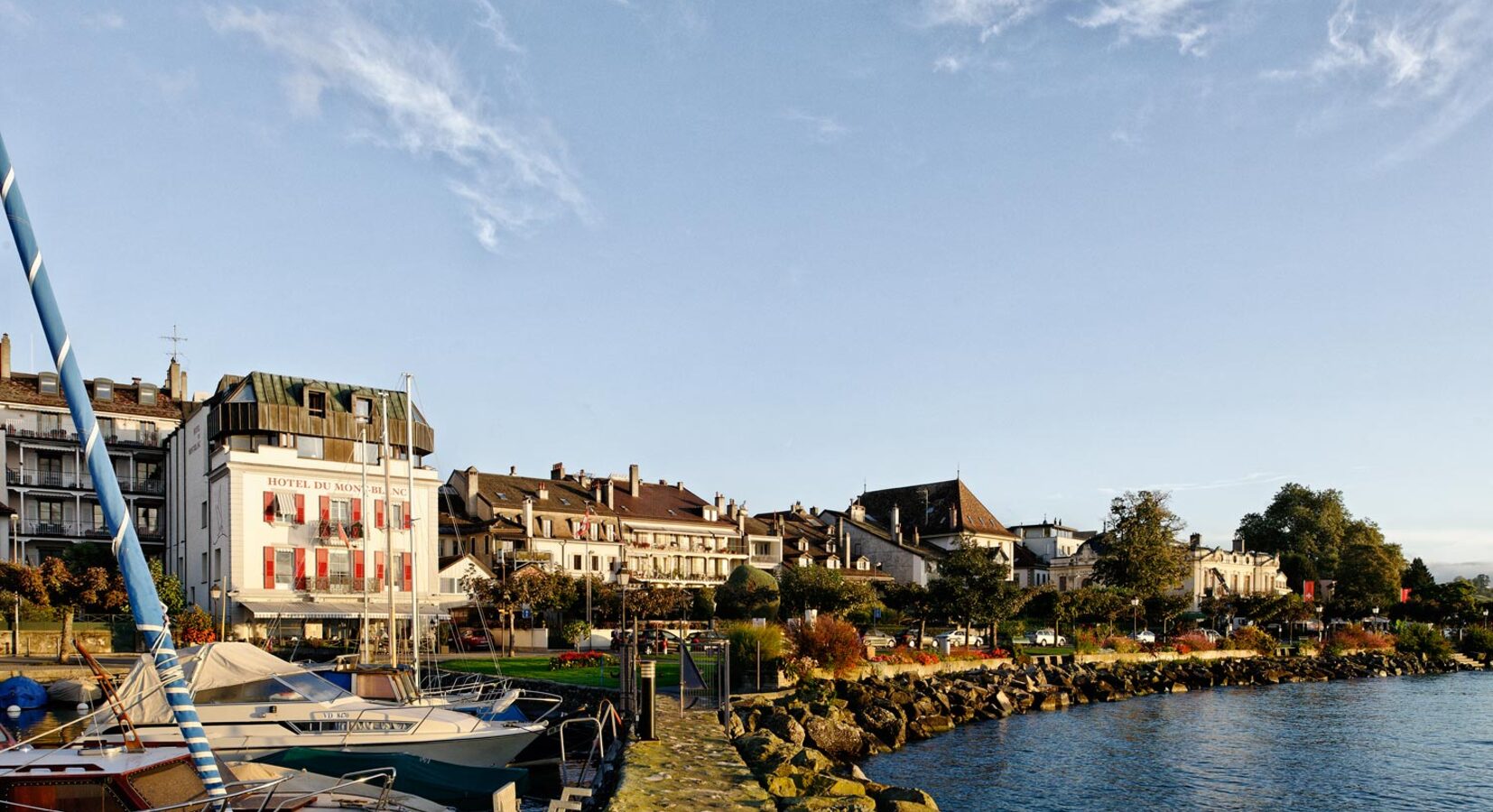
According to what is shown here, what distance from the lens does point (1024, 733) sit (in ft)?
131

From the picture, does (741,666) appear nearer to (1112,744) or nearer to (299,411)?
(1112,744)

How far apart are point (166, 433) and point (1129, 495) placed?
65.7 metres

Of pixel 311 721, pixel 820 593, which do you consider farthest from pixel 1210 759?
pixel 820 593

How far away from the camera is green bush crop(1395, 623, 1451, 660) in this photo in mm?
87125

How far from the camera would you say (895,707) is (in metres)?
38.4

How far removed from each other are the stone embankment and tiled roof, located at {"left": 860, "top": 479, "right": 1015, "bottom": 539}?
136ft

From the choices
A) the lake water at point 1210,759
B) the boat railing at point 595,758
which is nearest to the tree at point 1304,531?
the lake water at point 1210,759


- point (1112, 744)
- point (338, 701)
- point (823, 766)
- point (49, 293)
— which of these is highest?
point (49, 293)

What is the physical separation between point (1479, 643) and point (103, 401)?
4018 inches

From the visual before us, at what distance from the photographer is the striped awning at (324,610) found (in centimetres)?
5731

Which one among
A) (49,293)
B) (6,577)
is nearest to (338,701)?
(49,293)

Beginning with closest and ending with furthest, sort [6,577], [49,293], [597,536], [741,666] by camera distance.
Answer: [49,293] < [741,666] < [6,577] < [597,536]

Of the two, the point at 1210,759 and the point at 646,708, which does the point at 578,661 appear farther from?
the point at 646,708

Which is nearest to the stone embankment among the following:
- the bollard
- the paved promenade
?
the paved promenade
